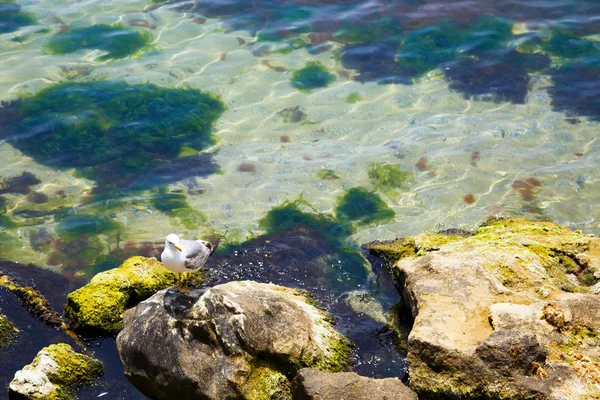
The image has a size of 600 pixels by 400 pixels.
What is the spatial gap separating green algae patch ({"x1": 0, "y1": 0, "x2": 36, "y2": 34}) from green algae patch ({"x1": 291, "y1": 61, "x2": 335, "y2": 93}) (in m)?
6.91

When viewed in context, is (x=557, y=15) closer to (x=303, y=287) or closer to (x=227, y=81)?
(x=227, y=81)

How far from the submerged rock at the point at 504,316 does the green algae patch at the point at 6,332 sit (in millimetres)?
4342

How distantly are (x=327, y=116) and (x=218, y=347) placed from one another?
691 cm

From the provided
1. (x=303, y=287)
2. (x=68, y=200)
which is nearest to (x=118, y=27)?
(x=68, y=200)

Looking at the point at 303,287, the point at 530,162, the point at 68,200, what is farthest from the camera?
the point at 530,162

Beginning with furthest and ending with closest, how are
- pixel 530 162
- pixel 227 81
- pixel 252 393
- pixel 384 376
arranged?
1. pixel 227 81
2. pixel 530 162
3. pixel 384 376
4. pixel 252 393

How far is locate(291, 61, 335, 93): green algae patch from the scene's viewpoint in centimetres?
1353

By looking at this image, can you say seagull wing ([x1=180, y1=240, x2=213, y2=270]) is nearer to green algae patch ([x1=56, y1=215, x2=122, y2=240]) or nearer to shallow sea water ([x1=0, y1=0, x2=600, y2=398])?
shallow sea water ([x1=0, y1=0, x2=600, y2=398])

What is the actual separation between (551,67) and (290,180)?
685 cm

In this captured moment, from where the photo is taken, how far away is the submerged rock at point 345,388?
5.97 m

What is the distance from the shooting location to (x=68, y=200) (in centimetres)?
1055

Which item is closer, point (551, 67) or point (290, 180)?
point (290, 180)

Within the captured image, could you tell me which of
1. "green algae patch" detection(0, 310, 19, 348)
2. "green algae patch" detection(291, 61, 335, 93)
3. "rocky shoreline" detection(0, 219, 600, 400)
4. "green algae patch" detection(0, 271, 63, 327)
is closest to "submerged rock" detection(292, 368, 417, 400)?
"rocky shoreline" detection(0, 219, 600, 400)

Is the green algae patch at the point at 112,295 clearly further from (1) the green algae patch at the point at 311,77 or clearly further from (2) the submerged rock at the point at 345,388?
(1) the green algae patch at the point at 311,77
